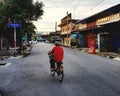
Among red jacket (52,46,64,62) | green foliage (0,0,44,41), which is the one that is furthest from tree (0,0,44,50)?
red jacket (52,46,64,62)

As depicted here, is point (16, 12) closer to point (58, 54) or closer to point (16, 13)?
point (16, 13)

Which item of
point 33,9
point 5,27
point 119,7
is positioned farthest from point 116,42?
point 5,27

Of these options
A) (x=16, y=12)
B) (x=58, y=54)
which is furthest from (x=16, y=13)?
(x=58, y=54)

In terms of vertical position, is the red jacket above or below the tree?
below

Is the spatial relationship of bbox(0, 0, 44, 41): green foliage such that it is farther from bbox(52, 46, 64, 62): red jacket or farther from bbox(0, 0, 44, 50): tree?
bbox(52, 46, 64, 62): red jacket

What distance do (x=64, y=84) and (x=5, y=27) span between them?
25.7 meters

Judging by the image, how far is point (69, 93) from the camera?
9312 millimetres

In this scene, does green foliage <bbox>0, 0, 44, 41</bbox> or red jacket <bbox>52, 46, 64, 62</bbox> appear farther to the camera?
green foliage <bbox>0, 0, 44, 41</bbox>

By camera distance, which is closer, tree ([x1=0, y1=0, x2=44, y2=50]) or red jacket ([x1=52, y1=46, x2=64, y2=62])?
red jacket ([x1=52, y1=46, x2=64, y2=62])

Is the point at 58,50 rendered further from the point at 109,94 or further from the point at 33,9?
the point at 33,9

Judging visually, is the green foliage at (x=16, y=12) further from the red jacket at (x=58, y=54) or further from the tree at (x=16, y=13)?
the red jacket at (x=58, y=54)

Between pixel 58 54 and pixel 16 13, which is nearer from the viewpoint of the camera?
pixel 58 54

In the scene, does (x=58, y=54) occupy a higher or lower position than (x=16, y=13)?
lower

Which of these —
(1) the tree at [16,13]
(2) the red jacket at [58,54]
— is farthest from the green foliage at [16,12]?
(2) the red jacket at [58,54]
